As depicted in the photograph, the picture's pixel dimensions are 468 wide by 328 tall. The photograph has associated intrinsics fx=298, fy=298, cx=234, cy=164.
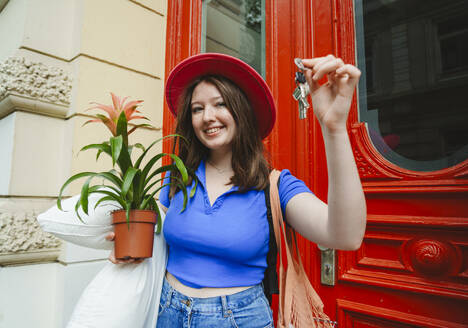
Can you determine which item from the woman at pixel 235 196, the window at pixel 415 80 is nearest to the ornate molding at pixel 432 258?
the window at pixel 415 80

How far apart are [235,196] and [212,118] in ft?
1.13

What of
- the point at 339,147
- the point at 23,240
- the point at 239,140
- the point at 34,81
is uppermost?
the point at 34,81

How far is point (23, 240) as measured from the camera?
1.71 metres

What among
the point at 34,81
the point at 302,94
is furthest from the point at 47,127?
the point at 302,94

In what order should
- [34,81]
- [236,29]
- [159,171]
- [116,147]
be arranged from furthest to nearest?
[236,29] → [34,81] → [159,171] → [116,147]

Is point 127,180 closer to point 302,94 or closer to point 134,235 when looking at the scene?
point 134,235

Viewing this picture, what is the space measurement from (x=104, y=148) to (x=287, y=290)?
2.85 feet

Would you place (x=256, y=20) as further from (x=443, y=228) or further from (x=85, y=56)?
(x=443, y=228)

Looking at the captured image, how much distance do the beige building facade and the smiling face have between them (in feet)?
2.97

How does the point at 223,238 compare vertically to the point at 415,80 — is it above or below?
below

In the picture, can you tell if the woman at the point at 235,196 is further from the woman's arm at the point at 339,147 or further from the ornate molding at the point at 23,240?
the ornate molding at the point at 23,240

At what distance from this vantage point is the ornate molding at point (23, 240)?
1.66m

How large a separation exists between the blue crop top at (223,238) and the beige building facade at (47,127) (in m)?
0.99

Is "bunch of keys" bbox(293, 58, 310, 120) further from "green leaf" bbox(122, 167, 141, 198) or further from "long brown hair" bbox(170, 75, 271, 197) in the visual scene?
"green leaf" bbox(122, 167, 141, 198)
